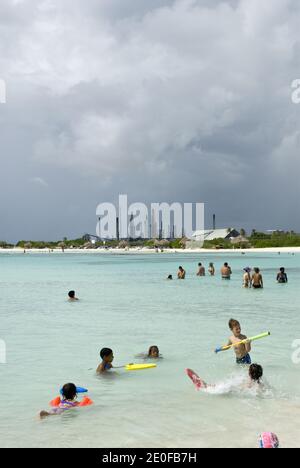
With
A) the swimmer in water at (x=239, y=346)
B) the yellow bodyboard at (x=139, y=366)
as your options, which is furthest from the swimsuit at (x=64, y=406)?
the swimmer in water at (x=239, y=346)

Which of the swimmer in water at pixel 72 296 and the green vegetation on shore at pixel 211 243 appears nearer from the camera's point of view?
the swimmer in water at pixel 72 296

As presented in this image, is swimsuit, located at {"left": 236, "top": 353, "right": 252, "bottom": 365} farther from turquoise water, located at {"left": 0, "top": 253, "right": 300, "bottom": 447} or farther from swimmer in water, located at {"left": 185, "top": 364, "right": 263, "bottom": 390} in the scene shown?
swimmer in water, located at {"left": 185, "top": 364, "right": 263, "bottom": 390}

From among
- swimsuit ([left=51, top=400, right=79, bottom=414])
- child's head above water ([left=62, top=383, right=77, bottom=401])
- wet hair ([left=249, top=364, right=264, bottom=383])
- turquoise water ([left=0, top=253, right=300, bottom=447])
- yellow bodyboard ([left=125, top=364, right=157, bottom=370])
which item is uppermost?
wet hair ([left=249, top=364, right=264, bottom=383])

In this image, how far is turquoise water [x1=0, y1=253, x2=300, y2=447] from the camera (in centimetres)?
643

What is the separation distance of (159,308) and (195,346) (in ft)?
23.7

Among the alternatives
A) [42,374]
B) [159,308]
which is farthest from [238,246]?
[42,374]

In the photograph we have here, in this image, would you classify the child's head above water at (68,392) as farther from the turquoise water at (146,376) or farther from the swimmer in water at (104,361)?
the swimmer in water at (104,361)

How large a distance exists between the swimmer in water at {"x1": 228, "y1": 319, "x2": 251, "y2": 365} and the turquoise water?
0.24 meters

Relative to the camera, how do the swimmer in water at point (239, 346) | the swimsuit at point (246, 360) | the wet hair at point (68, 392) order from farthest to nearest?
1. the swimsuit at point (246, 360)
2. the swimmer in water at point (239, 346)
3. the wet hair at point (68, 392)

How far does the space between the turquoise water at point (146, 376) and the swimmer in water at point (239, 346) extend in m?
0.24

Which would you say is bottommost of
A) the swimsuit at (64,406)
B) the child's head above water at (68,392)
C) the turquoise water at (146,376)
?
the turquoise water at (146,376)

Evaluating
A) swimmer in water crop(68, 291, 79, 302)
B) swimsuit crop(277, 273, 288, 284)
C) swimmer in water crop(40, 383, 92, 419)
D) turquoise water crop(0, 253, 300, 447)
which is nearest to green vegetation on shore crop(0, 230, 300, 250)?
swimsuit crop(277, 273, 288, 284)

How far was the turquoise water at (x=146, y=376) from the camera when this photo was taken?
253 inches
